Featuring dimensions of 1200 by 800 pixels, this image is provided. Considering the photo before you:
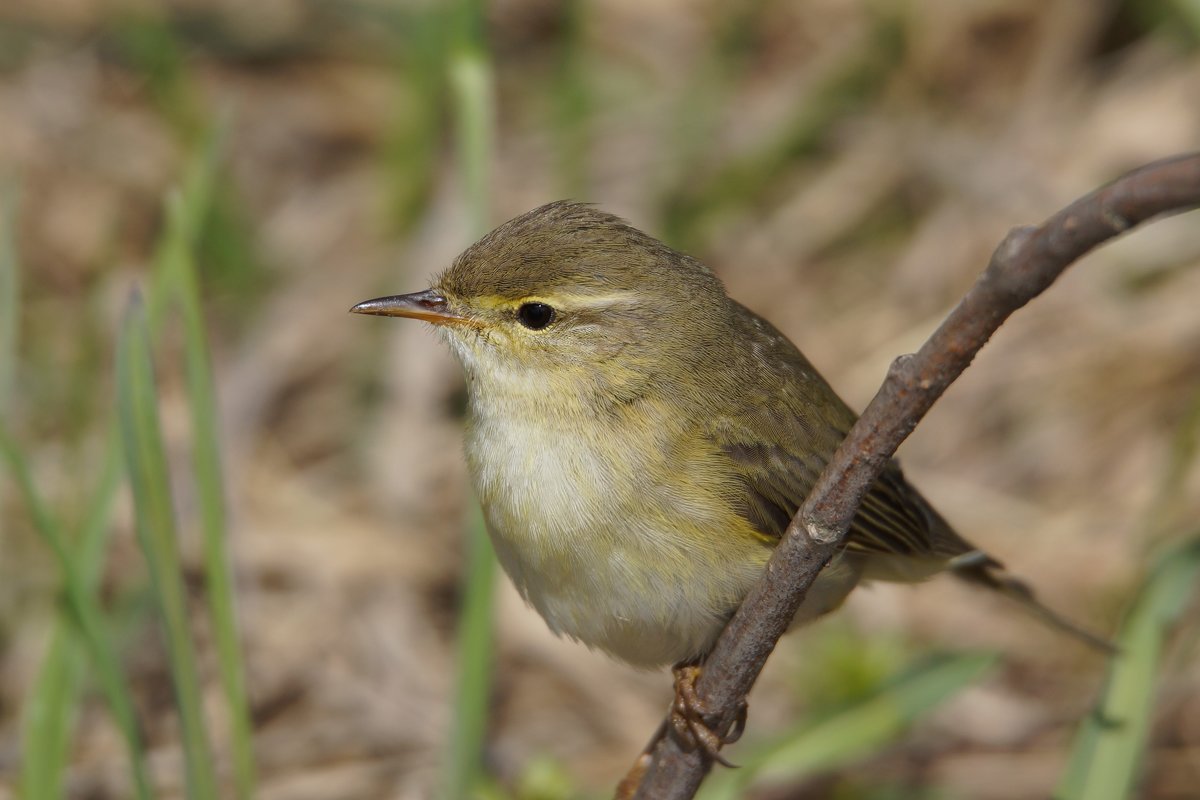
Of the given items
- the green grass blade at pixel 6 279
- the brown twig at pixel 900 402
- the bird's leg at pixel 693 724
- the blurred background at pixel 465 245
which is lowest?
the bird's leg at pixel 693 724

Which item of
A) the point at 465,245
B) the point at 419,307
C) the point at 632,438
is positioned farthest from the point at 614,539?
the point at 465,245

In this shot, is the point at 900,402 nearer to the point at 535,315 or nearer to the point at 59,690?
the point at 535,315

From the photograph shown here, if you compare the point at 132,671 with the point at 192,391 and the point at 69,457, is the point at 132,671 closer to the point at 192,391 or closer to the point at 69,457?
the point at 69,457

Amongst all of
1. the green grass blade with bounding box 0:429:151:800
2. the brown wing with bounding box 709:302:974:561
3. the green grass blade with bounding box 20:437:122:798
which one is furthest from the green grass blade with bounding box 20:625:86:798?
the brown wing with bounding box 709:302:974:561

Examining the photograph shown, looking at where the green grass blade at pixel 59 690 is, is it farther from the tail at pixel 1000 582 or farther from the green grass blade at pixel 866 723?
the tail at pixel 1000 582

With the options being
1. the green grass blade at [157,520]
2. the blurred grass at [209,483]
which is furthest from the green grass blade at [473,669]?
the green grass blade at [157,520]

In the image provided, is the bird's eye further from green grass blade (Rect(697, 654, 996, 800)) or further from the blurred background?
green grass blade (Rect(697, 654, 996, 800))

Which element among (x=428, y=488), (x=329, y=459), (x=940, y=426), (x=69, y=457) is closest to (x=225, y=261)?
(x=329, y=459)
